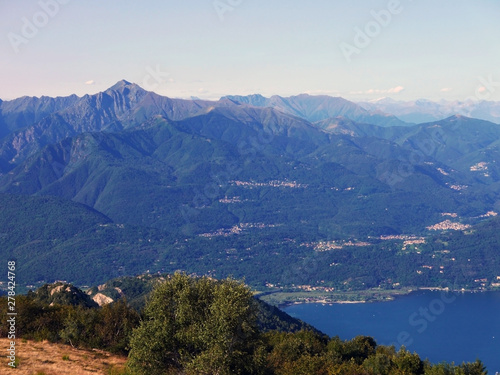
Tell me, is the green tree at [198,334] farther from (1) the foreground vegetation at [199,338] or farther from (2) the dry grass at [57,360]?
(2) the dry grass at [57,360]

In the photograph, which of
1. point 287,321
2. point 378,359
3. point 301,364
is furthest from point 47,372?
point 287,321

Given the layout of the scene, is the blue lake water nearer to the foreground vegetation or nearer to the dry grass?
the foreground vegetation

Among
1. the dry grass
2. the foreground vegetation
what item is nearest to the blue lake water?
the foreground vegetation

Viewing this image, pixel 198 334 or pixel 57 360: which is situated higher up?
pixel 198 334

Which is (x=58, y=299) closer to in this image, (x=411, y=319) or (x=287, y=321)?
(x=287, y=321)

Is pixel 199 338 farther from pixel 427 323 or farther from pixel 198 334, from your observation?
pixel 427 323

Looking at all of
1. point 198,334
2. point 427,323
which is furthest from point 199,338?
point 427,323

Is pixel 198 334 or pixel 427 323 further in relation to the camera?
pixel 427 323
